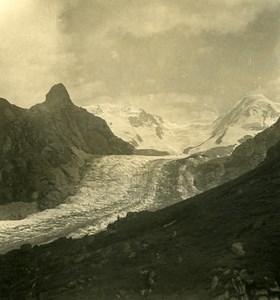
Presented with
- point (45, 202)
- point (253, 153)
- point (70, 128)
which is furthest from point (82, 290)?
point (70, 128)

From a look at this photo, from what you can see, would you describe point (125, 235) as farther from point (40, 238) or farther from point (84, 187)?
point (84, 187)

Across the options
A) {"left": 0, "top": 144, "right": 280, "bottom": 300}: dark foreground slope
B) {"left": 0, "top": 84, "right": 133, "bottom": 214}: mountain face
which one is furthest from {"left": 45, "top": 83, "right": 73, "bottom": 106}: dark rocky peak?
{"left": 0, "top": 144, "right": 280, "bottom": 300}: dark foreground slope

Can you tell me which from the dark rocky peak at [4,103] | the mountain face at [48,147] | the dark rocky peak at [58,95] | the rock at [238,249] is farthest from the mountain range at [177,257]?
the dark rocky peak at [58,95]

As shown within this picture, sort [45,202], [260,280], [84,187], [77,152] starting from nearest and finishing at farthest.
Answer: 1. [260,280]
2. [45,202]
3. [84,187]
4. [77,152]

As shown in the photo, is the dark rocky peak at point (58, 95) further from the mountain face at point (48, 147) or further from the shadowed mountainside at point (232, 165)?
the shadowed mountainside at point (232, 165)

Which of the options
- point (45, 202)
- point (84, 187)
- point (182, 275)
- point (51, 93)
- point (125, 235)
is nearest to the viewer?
point (182, 275)
